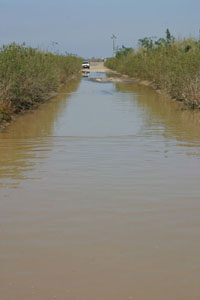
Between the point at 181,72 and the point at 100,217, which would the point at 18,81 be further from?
the point at 100,217

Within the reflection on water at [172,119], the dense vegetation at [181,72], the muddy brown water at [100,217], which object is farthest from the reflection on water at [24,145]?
the dense vegetation at [181,72]

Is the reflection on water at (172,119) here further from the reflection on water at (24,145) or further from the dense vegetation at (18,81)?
the dense vegetation at (18,81)

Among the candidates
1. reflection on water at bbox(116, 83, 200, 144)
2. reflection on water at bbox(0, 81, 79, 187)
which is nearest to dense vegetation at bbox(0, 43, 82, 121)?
reflection on water at bbox(0, 81, 79, 187)

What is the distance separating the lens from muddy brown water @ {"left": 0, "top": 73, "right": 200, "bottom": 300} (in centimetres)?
473

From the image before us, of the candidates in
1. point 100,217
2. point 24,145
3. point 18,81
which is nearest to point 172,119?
point 18,81

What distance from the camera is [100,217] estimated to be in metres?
6.62

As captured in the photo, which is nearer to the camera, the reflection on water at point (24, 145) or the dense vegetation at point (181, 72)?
the reflection on water at point (24, 145)

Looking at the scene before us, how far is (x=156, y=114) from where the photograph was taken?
19.8m

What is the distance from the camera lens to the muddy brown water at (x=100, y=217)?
473 centimetres

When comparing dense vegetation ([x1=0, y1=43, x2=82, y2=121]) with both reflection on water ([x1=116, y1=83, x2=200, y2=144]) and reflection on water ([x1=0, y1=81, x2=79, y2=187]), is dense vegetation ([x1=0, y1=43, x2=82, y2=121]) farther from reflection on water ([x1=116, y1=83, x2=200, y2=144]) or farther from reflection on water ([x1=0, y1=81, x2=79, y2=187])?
reflection on water ([x1=116, y1=83, x2=200, y2=144])

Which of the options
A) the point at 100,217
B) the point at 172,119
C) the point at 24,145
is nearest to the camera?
the point at 100,217

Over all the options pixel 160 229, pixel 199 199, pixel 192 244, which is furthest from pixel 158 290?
pixel 199 199

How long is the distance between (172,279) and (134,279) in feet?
1.14

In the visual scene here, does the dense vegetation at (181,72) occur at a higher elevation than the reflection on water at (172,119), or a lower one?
higher
